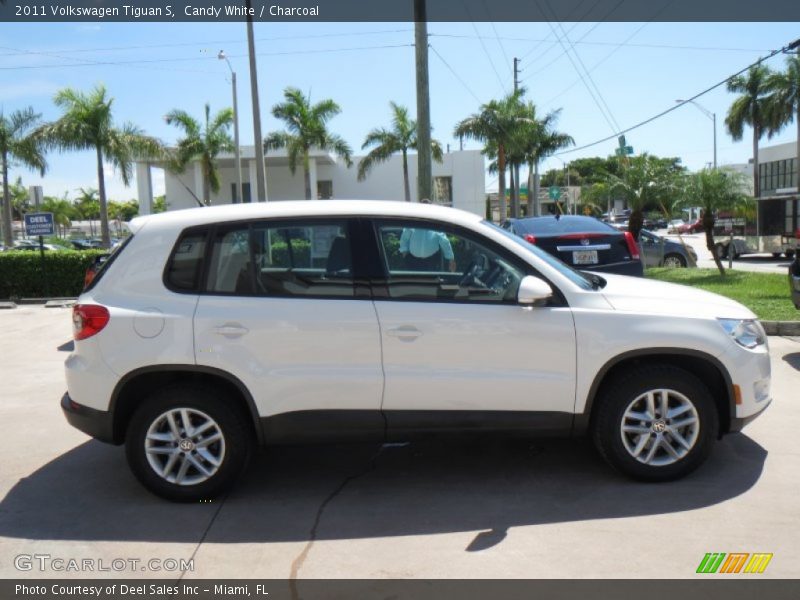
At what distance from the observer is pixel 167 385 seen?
4.56 m

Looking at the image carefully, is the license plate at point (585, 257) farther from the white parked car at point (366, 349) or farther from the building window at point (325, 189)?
the building window at point (325, 189)

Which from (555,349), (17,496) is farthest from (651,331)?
(17,496)

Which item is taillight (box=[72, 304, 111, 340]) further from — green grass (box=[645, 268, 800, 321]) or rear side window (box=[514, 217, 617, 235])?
green grass (box=[645, 268, 800, 321])

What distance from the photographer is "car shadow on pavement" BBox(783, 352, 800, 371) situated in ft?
25.7

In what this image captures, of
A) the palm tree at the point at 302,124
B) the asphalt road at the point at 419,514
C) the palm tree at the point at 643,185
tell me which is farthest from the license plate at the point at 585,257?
the palm tree at the point at 302,124

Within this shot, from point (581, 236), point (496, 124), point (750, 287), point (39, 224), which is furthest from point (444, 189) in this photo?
point (581, 236)

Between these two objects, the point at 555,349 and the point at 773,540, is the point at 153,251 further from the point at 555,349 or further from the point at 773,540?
the point at 773,540

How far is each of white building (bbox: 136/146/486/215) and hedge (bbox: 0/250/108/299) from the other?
22469 millimetres

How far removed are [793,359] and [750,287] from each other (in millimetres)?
7027

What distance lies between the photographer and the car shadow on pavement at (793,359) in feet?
25.7

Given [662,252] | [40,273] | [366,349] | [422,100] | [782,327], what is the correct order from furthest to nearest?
[662,252], [40,273], [422,100], [782,327], [366,349]

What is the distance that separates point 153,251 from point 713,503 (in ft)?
12.1

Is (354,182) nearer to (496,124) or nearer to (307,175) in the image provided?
(307,175)

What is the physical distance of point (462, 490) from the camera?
4.72 metres
